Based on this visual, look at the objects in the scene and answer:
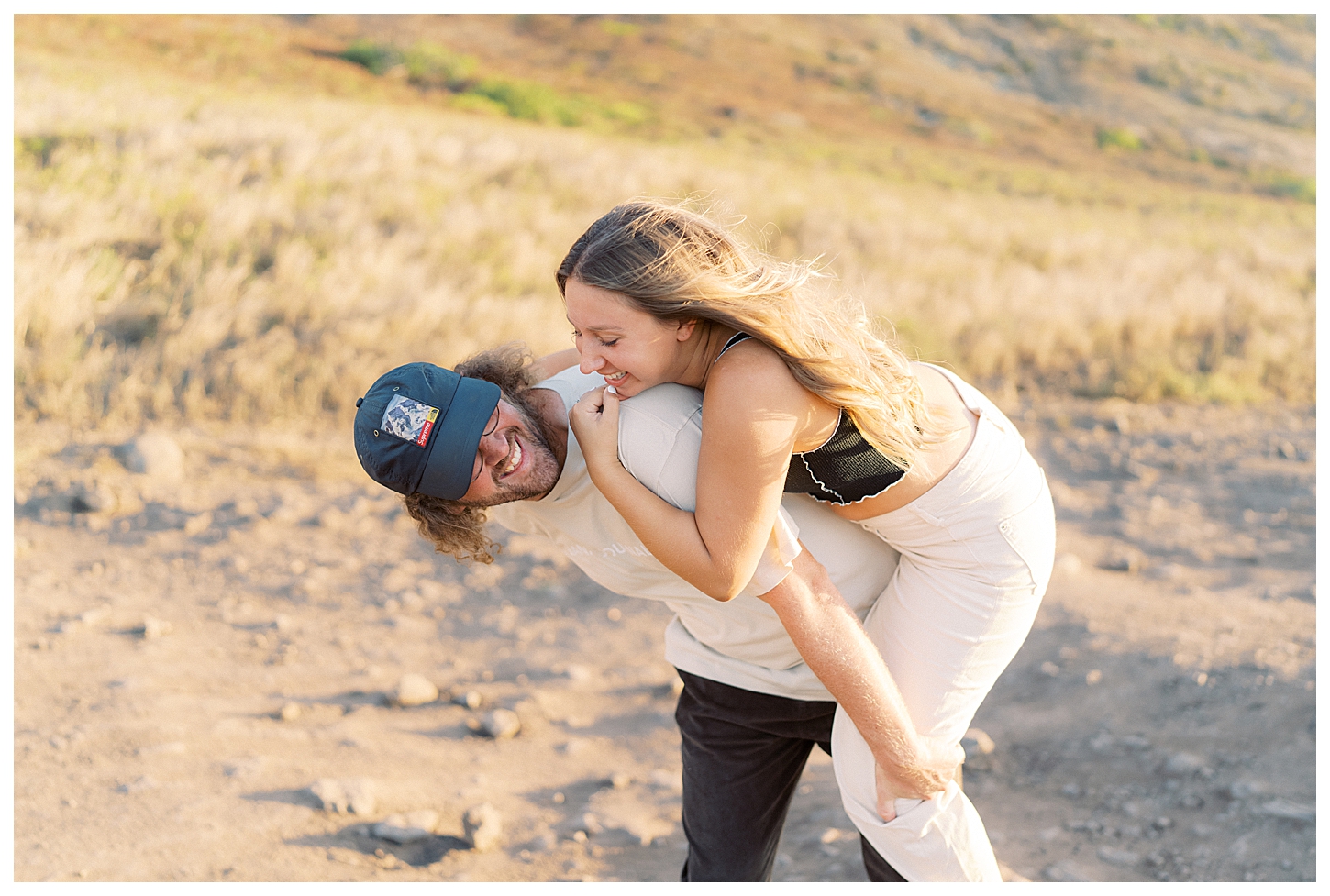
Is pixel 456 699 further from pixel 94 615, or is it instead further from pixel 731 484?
pixel 731 484

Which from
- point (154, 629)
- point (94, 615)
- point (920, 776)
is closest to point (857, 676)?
point (920, 776)

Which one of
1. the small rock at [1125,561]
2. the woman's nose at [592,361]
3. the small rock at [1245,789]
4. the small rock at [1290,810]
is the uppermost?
the woman's nose at [592,361]

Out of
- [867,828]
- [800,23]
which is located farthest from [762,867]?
[800,23]

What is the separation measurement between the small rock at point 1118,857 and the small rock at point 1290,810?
53cm

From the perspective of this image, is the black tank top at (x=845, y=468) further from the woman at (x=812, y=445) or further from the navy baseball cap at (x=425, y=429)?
the navy baseball cap at (x=425, y=429)

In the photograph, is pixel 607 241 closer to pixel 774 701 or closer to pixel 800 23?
pixel 774 701

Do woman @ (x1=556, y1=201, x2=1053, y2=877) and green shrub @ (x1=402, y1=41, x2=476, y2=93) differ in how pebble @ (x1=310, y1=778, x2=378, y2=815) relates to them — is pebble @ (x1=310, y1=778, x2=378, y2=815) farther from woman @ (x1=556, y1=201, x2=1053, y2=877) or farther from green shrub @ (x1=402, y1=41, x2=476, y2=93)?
green shrub @ (x1=402, y1=41, x2=476, y2=93)

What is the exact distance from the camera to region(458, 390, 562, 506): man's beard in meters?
2.05

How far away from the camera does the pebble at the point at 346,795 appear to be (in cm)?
317

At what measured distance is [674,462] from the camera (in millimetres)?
Result: 1918

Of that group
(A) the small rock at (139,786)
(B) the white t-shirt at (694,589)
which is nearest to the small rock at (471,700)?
(A) the small rock at (139,786)

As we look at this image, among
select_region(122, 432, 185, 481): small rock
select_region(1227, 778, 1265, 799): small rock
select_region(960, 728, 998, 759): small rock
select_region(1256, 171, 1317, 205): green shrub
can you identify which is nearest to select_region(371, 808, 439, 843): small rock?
select_region(960, 728, 998, 759): small rock

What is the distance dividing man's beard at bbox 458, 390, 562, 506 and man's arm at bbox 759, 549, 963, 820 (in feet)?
1.73

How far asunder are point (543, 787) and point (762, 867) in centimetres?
124
